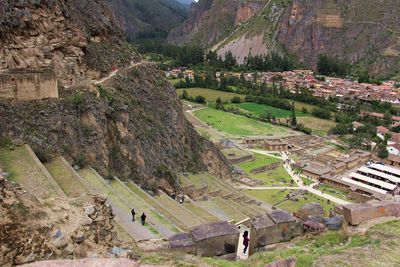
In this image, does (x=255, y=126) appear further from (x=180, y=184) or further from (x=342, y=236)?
(x=342, y=236)

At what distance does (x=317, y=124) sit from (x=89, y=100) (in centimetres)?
5787

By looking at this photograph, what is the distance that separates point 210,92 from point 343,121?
34.1m

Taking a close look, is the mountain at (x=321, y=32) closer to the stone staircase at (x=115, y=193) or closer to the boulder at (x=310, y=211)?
the stone staircase at (x=115, y=193)

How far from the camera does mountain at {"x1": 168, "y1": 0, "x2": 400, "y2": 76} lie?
13250cm

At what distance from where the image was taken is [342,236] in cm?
1243

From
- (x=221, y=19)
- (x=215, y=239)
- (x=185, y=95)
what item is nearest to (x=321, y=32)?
(x=221, y=19)

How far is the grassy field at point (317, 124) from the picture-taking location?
235 ft

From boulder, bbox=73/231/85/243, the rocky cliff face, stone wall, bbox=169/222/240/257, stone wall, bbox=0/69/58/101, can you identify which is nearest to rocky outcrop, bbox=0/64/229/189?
stone wall, bbox=0/69/58/101

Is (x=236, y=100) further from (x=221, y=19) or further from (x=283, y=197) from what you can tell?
(x=221, y=19)

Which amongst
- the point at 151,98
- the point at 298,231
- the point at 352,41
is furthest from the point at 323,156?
the point at 352,41

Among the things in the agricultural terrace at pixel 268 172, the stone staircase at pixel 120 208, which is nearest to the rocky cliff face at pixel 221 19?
the agricultural terrace at pixel 268 172

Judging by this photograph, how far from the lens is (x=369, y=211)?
13.0m

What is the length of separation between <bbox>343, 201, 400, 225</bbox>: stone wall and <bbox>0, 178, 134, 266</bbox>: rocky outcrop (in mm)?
7195

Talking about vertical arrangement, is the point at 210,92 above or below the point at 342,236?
below
